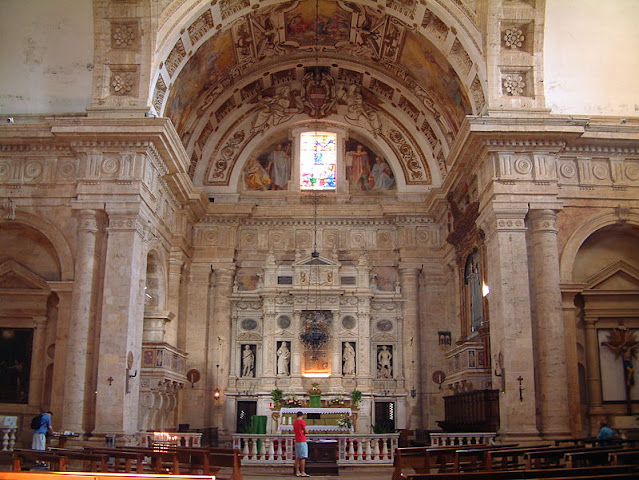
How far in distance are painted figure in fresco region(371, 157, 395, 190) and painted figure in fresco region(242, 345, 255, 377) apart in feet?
26.3

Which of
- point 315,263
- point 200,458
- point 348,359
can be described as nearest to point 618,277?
point 348,359

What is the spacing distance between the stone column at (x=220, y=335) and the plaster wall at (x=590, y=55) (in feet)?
42.1

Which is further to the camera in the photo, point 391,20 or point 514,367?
point 391,20

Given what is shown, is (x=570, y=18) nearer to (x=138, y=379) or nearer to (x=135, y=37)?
(x=135, y=37)

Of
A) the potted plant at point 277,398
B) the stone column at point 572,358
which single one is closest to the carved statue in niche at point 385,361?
the potted plant at point 277,398

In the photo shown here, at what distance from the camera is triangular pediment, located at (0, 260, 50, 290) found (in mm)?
19344

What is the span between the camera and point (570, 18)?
20.5 metres

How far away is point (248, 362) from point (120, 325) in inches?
336

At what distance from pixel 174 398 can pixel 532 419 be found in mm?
11648

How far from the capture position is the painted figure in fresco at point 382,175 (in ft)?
90.4

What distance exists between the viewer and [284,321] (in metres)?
26.0

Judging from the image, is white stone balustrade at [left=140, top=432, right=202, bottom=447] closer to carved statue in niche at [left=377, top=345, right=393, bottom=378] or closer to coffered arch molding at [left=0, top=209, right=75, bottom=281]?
coffered arch molding at [left=0, top=209, right=75, bottom=281]

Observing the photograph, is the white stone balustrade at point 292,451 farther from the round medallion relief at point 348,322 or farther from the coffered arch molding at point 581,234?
the round medallion relief at point 348,322

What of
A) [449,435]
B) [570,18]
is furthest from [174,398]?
[570,18]
